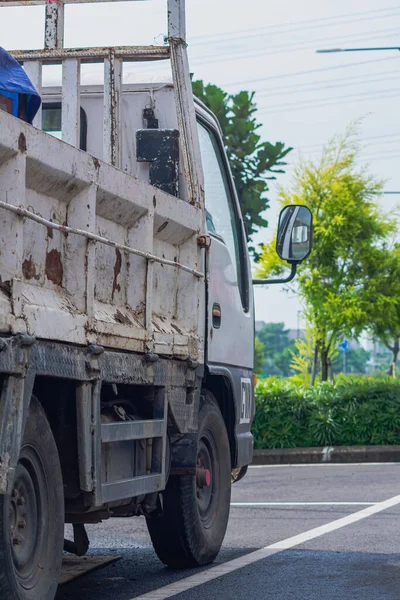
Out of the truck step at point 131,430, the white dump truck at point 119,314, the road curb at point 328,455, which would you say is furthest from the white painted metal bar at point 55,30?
the road curb at point 328,455

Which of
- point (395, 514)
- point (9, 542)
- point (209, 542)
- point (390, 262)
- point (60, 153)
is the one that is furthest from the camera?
point (390, 262)

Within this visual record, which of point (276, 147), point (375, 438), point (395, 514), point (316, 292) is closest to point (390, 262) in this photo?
point (316, 292)

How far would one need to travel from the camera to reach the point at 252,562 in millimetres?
7078

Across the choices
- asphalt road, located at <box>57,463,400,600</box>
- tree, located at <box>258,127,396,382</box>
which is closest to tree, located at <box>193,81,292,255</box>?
tree, located at <box>258,127,396,382</box>

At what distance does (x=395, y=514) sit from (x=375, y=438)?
293 inches

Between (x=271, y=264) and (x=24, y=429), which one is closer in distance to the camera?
(x=24, y=429)

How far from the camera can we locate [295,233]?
7750mm

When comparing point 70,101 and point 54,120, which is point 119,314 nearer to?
point 70,101

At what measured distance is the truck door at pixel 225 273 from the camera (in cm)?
712

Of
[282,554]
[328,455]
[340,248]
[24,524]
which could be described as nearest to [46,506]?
[24,524]

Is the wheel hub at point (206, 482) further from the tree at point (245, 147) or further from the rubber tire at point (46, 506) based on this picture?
the tree at point (245, 147)

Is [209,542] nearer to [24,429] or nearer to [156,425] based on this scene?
[156,425]

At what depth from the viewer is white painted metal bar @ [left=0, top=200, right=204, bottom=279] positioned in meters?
4.45

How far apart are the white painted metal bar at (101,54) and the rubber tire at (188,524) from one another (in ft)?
6.32
